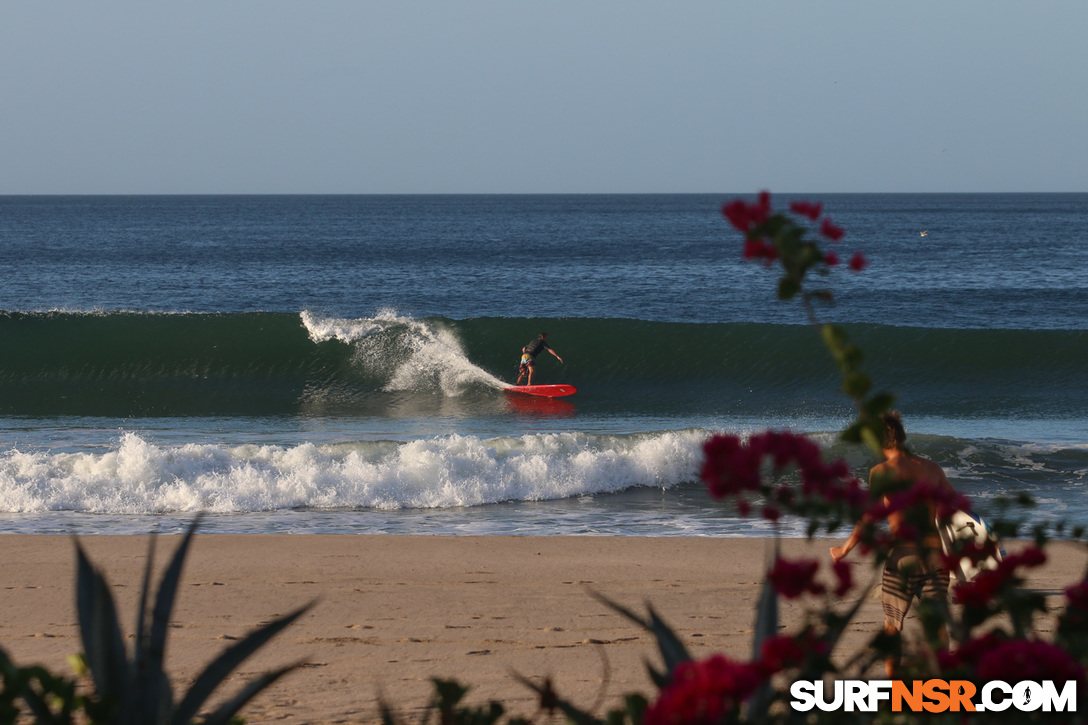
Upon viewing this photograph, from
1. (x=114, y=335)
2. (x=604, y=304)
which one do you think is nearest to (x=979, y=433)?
(x=114, y=335)

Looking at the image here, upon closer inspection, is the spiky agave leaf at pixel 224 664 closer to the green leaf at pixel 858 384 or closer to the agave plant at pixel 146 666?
the agave plant at pixel 146 666

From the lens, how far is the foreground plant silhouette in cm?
223

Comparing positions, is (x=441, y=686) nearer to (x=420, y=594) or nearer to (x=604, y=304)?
(x=420, y=594)

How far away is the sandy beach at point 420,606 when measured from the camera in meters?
4.82

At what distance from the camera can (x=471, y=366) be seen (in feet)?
68.2

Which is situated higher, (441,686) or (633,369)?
(633,369)

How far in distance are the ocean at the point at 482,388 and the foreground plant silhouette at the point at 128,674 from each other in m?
2.00

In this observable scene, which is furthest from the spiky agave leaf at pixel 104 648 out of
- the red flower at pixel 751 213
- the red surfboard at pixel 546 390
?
the red surfboard at pixel 546 390

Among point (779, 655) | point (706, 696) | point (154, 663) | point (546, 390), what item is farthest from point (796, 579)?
point (546, 390)

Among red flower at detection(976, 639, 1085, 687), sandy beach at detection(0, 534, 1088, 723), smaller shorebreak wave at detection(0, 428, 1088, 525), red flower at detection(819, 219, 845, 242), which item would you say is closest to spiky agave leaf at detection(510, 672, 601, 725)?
red flower at detection(976, 639, 1085, 687)

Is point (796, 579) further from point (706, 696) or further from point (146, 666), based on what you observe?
point (146, 666)

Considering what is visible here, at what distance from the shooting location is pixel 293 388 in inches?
781

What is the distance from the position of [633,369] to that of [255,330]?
29.3 ft

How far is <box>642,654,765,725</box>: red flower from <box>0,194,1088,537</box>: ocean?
5.49ft
